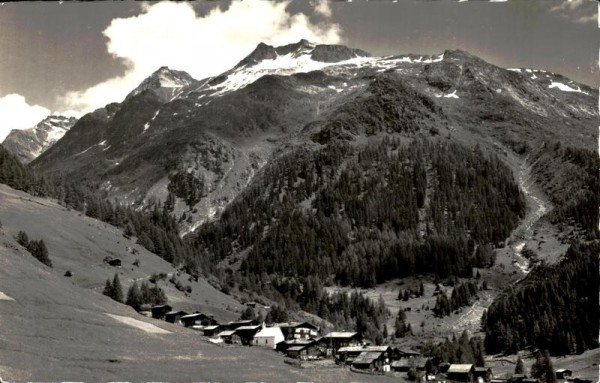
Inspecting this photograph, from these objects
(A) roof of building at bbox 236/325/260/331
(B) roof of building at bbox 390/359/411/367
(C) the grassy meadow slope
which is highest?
(C) the grassy meadow slope

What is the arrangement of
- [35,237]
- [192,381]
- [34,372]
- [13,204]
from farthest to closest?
[13,204] → [35,237] → [192,381] → [34,372]

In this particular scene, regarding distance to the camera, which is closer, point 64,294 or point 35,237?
point 64,294

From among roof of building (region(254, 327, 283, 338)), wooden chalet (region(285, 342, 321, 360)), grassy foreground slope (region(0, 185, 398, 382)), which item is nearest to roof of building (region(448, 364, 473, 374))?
grassy foreground slope (region(0, 185, 398, 382))

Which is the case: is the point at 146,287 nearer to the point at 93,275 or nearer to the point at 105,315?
the point at 93,275

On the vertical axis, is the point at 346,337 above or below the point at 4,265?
below

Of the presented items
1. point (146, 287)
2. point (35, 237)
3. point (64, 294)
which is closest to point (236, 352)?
point (64, 294)

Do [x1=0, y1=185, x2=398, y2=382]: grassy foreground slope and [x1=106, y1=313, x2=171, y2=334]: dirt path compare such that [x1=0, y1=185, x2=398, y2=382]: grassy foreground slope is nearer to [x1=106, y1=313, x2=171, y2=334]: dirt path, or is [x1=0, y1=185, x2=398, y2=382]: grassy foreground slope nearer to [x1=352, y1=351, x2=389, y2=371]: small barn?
[x1=106, y1=313, x2=171, y2=334]: dirt path

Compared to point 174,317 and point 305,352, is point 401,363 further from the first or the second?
point 174,317

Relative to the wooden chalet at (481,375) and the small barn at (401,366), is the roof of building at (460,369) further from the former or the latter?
the small barn at (401,366)
